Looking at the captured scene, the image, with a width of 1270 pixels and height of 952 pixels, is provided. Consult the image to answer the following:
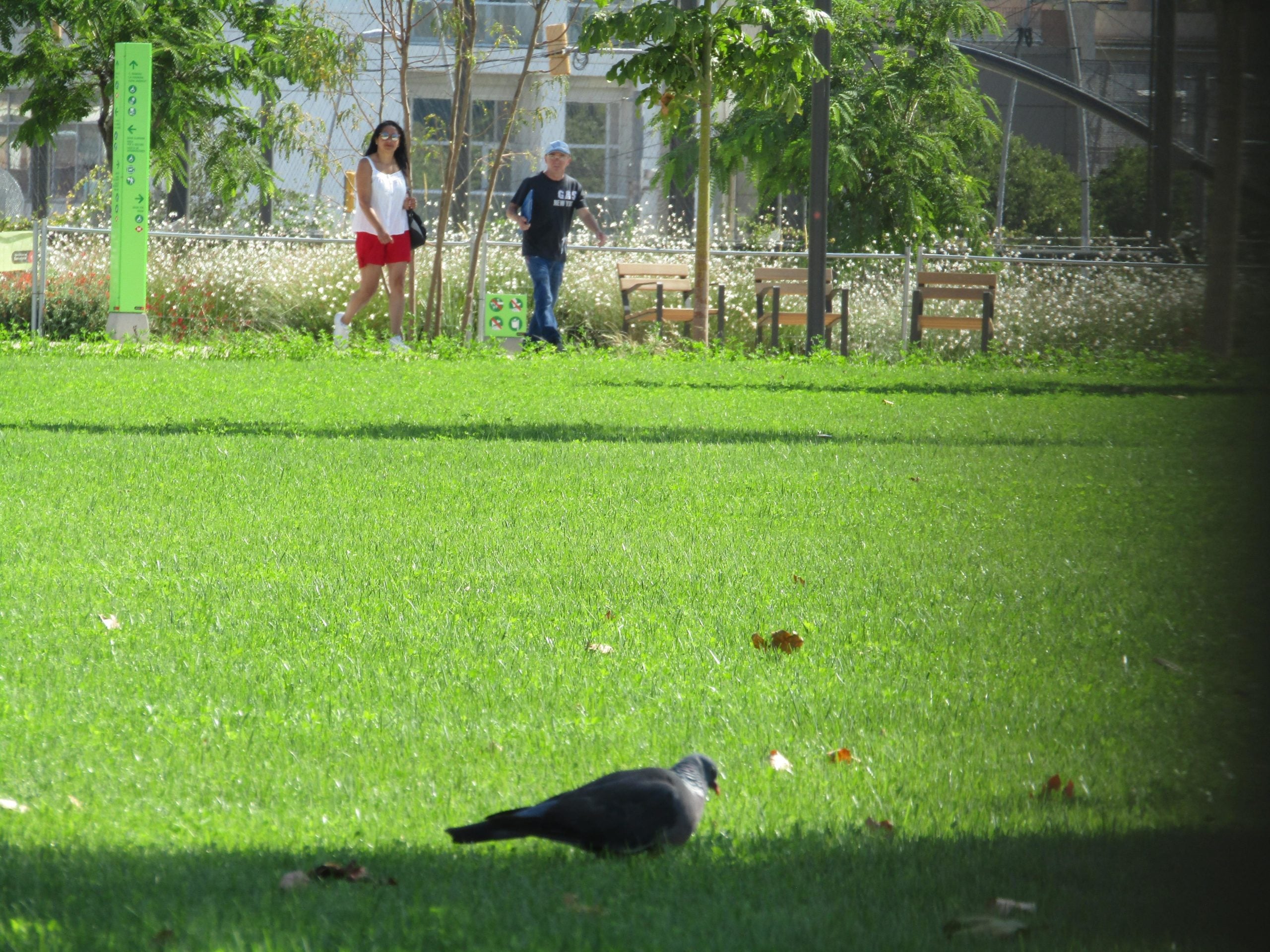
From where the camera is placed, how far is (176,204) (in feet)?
93.6

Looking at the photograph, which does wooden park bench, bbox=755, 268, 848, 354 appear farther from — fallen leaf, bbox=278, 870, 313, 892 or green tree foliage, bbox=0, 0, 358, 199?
fallen leaf, bbox=278, 870, 313, 892

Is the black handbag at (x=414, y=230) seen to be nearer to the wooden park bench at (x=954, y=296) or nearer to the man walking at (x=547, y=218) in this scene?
the man walking at (x=547, y=218)

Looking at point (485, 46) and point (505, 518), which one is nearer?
point (505, 518)

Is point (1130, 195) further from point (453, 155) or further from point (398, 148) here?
point (453, 155)

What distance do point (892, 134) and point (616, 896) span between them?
21.5 meters

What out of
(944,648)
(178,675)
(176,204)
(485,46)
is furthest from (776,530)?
(485,46)

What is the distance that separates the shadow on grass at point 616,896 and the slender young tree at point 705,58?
44.7 ft

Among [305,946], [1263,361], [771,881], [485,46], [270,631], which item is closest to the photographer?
[1263,361]

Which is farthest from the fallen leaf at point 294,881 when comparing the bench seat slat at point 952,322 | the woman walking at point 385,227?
the bench seat slat at point 952,322

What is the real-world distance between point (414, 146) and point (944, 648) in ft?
66.6

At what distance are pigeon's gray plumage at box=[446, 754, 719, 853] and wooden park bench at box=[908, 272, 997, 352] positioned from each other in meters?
15.4

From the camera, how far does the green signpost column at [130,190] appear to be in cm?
1543

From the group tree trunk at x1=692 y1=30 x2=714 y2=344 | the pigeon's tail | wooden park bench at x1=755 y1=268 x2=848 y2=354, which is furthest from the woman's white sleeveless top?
the pigeon's tail

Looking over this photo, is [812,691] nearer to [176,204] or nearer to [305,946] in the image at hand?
[305,946]
